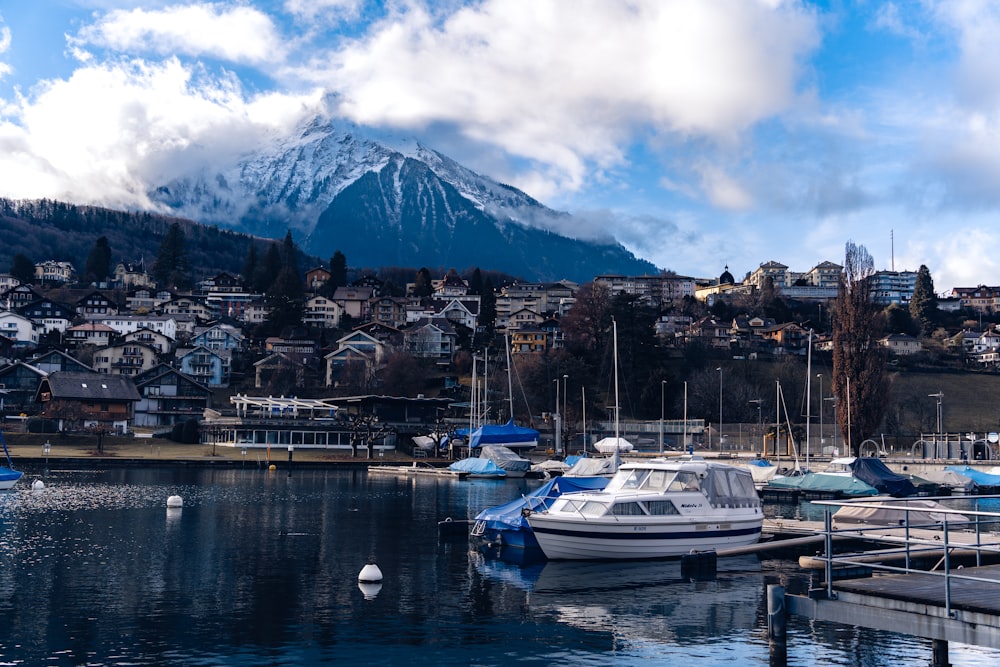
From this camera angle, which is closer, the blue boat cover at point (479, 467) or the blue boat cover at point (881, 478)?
the blue boat cover at point (881, 478)

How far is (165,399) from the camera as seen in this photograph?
5285 inches

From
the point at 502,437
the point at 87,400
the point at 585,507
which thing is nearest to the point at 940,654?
the point at 585,507

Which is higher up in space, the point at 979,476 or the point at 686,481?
the point at 686,481

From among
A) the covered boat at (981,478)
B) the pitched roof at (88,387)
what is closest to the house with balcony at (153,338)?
the pitched roof at (88,387)

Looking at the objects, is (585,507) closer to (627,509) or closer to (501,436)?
(627,509)

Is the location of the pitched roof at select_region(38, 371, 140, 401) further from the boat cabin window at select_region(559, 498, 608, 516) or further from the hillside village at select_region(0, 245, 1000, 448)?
the boat cabin window at select_region(559, 498, 608, 516)

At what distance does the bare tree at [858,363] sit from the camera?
8494 centimetres

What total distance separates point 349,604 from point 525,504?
1430 centimetres

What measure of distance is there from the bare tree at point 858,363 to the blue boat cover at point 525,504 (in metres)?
44.0

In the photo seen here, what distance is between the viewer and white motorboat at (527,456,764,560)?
3872cm

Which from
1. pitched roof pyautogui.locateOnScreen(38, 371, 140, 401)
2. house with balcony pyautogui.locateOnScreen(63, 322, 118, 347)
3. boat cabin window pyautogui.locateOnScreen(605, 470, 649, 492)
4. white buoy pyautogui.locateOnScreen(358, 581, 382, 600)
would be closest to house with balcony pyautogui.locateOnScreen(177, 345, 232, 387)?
house with balcony pyautogui.locateOnScreen(63, 322, 118, 347)

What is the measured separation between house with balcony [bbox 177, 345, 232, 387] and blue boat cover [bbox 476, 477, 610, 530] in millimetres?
121094

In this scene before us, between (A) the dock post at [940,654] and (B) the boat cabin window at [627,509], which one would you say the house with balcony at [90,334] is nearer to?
(B) the boat cabin window at [627,509]

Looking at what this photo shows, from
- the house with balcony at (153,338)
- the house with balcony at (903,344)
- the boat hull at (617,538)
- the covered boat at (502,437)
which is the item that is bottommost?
the boat hull at (617,538)
